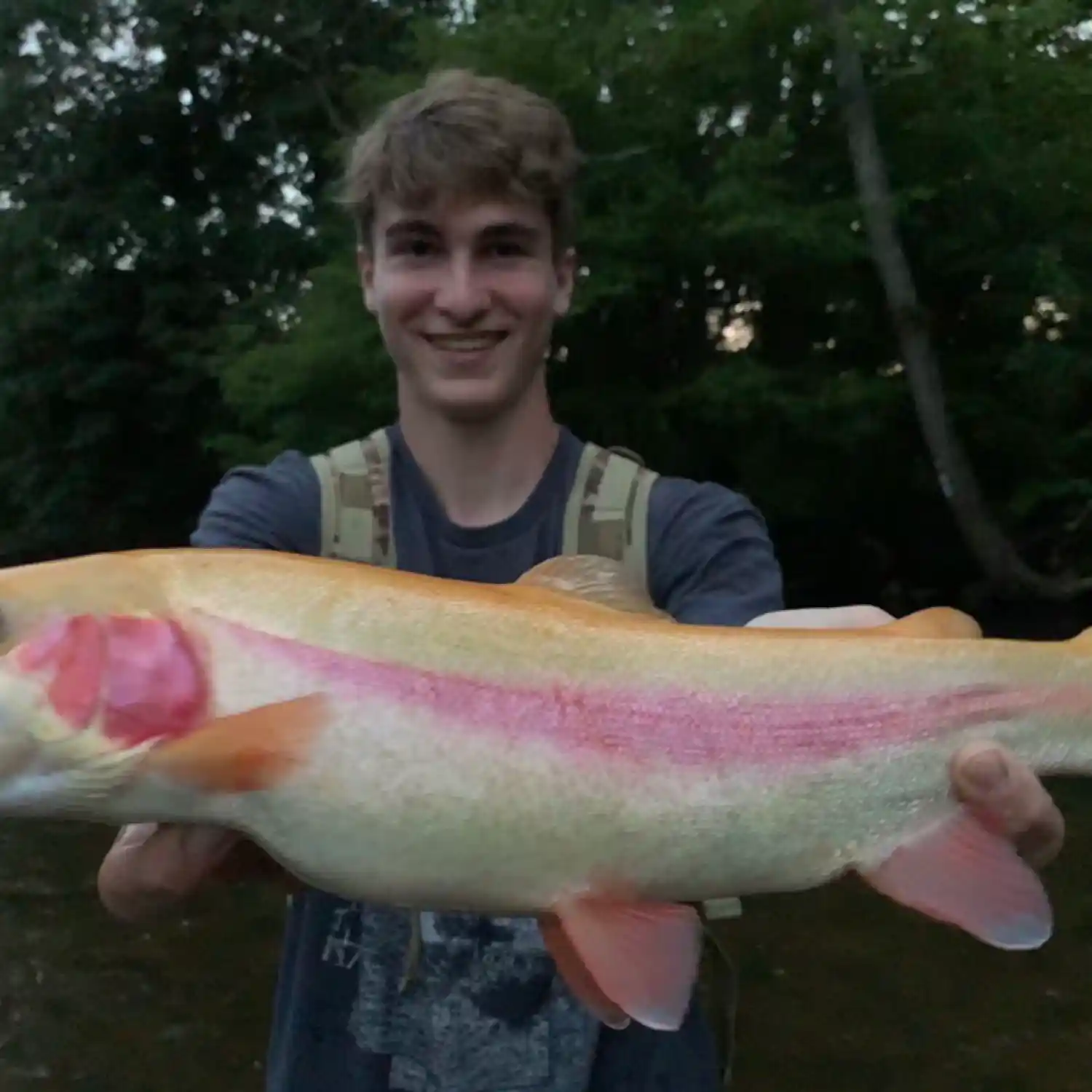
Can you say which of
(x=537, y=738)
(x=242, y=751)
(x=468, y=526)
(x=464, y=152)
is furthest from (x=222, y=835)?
(x=464, y=152)

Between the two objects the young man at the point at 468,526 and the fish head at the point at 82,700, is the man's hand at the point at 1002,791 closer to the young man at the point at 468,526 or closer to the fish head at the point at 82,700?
the young man at the point at 468,526

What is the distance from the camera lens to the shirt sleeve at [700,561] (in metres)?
2.92

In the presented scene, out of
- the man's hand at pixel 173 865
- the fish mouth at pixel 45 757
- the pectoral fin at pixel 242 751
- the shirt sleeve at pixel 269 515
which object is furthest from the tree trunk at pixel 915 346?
the fish mouth at pixel 45 757

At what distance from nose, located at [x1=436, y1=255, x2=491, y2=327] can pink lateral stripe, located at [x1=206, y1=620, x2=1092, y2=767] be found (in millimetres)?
948

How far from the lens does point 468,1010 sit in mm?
2828

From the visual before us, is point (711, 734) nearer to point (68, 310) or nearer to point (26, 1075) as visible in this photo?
point (26, 1075)

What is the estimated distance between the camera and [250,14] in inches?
1171

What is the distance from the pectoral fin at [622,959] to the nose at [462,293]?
1.22 metres

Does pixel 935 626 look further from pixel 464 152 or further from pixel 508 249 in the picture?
pixel 464 152

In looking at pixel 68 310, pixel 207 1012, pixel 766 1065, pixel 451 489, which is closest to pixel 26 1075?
pixel 207 1012

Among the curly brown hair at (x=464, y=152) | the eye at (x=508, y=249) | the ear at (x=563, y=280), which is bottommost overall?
the ear at (x=563, y=280)

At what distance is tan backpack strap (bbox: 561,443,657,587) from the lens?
9.50ft

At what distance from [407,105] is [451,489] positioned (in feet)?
3.06

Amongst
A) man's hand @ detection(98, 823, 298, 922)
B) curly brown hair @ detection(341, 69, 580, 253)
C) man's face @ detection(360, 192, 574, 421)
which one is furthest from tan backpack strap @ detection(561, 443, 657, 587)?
man's hand @ detection(98, 823, 298, 922)
